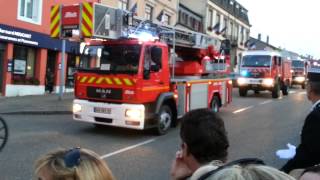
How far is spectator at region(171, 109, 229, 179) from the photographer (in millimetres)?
2955

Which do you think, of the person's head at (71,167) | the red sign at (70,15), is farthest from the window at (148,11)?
the person's head at (71,167)

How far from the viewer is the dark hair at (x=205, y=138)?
295 cm

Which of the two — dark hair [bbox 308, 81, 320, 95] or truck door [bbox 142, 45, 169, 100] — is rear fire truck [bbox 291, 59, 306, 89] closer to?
truck door [bbox 142, 45, 169, 100]

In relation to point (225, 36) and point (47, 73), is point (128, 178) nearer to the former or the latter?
point (47, 73)

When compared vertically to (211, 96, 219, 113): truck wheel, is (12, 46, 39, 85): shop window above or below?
above

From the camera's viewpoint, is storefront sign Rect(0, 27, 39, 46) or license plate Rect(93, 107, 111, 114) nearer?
license plate Rect(93, 107, 111, 114)

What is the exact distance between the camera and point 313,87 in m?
4.39

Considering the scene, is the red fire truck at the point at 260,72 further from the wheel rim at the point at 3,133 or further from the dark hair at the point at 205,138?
the dark hair at the point at 205,138

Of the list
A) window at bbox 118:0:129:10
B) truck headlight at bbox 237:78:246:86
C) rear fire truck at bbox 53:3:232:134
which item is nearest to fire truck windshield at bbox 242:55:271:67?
truck headlight at bbox 237:78:246:86

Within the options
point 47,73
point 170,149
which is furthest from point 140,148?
point 47,73

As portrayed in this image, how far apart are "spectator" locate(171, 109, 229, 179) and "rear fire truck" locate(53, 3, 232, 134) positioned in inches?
391

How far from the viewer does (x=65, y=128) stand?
47.5 ft

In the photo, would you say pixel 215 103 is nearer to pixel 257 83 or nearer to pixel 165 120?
pixel 165 120

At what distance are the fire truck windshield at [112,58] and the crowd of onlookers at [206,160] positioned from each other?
355 inches
